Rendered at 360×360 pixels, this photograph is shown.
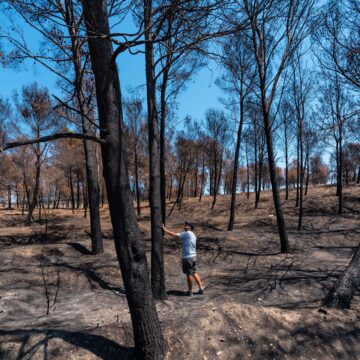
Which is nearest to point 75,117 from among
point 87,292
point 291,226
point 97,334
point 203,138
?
point 87,292

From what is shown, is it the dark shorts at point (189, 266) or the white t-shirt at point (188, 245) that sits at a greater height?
the white t-shirt at point (188, 245)

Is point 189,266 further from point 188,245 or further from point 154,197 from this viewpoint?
point 154,197

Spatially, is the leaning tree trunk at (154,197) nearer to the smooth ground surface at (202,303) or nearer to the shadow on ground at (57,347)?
the smooth ground surface at (202,303)

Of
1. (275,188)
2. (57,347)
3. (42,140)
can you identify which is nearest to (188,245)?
(57,347)

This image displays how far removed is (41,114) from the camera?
61.1 feet

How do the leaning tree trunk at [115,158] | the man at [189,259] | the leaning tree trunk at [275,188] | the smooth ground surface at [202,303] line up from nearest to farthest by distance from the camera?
the leaning tree trunk at [115,158] < the smooth ground surface at [202,303] < the man at [189,259] < the leaning tree trunk at [275,188]

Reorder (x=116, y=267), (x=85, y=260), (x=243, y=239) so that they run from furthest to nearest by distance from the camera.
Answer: (x=243, y=239) < (x=85, y=260) < (x=116, y=267)

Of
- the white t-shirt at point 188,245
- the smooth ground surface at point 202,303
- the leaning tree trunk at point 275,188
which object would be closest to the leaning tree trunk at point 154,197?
the smooth ground surface at point 202,303

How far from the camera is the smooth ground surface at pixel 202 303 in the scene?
4000 mm

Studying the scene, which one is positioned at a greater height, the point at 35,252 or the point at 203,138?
the point at 203,138

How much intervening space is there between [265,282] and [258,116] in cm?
1625

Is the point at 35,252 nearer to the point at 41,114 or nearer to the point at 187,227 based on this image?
the point at 187,227

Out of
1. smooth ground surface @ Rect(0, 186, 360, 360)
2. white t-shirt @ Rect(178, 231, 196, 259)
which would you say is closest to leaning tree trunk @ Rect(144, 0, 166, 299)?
smooth ground surface @ Rect(0, 186, 360, 360)

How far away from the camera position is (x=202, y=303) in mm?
6074
